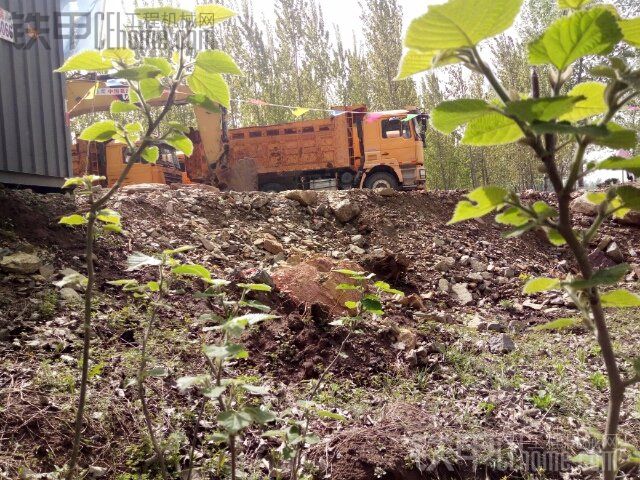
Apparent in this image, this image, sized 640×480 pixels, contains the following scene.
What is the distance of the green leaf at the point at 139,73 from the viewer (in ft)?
3.23

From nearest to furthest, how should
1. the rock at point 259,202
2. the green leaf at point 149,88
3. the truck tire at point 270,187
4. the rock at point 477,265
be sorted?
the green leaf at point 149,88, the rock at point 477,265, the rock at point 259,202, the truck tire at point 270,187

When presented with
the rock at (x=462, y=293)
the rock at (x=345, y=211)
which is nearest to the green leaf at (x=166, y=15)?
the rock at (x=462, y=293)

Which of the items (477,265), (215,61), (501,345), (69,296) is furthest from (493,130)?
(477,265)

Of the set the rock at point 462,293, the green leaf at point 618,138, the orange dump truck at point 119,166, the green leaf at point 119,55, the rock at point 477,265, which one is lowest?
the rock at point 462,293

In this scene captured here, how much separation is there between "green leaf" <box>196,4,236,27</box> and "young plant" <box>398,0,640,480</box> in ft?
1.46

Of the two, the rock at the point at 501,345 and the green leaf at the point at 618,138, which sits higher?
the green leaf at the point at 618,138

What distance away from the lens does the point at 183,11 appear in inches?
39.2

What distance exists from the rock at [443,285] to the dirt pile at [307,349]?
0.02 metres

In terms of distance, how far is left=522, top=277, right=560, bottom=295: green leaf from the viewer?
69 centimetres

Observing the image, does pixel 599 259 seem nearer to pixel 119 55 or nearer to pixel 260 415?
pixel 260 415

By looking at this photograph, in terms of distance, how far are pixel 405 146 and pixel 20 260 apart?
10678mm

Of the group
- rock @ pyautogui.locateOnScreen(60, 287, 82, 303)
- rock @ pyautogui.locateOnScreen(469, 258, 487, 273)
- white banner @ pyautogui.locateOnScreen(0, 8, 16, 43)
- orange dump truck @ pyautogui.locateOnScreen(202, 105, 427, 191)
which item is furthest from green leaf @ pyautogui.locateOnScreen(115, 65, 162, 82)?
orange dump truck @ pyautogui.locateOnScreen(202, 105, 427, 191)

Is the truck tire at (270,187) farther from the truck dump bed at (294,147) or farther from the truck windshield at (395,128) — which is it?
the truck windshield at (395,128)

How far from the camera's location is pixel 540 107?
598 millimetres
